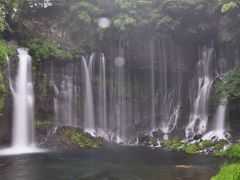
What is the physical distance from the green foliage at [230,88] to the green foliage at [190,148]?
140 inches

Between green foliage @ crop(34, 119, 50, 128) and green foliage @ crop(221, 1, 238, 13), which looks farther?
green foliage @ crop(34, 119, 50, 128)

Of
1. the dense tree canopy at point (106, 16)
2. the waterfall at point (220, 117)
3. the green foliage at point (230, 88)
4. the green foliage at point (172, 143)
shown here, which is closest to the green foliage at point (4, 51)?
the dense tree canopy at point (106, 16)

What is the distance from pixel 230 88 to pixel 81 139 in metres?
11.0

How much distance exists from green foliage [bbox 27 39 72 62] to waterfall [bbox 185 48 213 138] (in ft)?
34.4

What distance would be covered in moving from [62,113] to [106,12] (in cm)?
895

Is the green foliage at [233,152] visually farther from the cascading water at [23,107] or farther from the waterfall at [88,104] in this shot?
the cascading water at [23,107]

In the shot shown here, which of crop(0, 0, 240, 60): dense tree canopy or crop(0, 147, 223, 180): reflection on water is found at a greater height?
crop(0, 0, 240, 60): dense tree canopy

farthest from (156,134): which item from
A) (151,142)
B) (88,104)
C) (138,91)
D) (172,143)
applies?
(88,104)

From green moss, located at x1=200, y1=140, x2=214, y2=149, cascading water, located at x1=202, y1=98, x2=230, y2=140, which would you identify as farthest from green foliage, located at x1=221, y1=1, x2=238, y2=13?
green moss, located at x1=200, y1=140, x2=214, y2=149

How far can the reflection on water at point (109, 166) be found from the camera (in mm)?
17016

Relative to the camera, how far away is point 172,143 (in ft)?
91.8

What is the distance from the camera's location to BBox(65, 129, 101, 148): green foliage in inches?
1122

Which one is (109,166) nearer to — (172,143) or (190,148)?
(190,148)

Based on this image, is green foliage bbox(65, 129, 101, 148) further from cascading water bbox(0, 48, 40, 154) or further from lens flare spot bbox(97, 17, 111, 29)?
lens flare spot bbox(97, 17, 111, 29)
